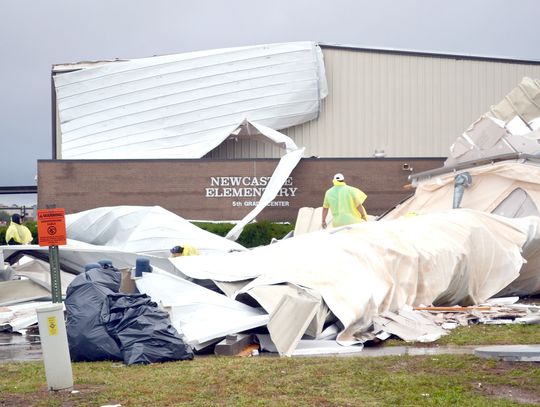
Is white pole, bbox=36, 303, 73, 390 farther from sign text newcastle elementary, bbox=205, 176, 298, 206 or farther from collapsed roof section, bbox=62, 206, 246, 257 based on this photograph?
sign text newcastle elementary, bbox=205, 176, 298, 206

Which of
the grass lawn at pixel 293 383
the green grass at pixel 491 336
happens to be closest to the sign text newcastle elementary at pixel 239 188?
the green grass at pixel 491 336

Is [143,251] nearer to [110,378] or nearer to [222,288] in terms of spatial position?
[222,288]

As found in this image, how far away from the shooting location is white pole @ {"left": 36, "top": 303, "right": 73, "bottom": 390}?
25.7ft

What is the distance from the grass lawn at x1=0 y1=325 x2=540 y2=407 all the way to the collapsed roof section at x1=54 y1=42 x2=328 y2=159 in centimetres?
2401

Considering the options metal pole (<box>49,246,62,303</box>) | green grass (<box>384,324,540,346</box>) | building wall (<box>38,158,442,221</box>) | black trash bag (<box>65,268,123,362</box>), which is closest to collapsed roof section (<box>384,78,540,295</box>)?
green grass (<box>384,324,540,346</box>)

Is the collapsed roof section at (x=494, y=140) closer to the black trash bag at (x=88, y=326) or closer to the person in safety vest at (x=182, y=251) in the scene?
the person in safety vest at (x=182, y=251)

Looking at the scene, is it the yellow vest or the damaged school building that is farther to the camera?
the yellow vest

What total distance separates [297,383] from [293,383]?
3 cm

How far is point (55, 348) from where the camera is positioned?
785 cm

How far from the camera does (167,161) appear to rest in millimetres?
30094

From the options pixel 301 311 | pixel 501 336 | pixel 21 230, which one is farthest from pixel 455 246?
pixel 21 230

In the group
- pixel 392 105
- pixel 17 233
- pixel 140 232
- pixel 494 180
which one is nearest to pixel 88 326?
pixel 140 232

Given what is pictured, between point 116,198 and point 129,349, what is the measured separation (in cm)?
2072

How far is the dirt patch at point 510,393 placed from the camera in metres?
6.97
